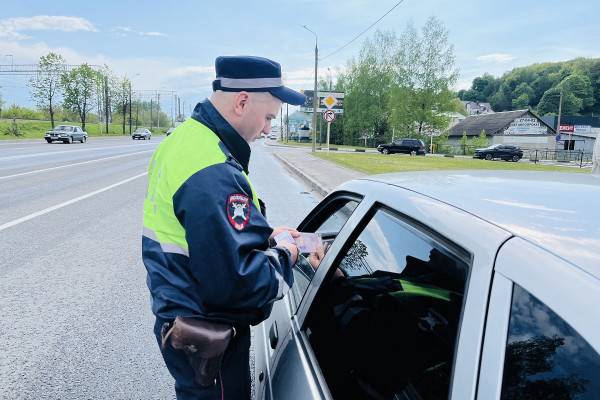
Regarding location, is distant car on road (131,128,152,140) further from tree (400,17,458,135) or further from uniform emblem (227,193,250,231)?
uniform emblem (227,193,250,231)

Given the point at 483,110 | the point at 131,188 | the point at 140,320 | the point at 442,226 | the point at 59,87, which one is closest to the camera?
the point at 442,226

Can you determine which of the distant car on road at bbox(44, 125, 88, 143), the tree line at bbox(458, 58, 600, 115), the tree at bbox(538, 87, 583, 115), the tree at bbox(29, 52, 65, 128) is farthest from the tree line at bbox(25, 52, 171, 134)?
the tree at bbox(538, 87, 583, 115)

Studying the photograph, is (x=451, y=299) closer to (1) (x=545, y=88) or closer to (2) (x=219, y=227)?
(2) (x=219, y=227)

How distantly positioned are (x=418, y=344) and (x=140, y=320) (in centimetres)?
326

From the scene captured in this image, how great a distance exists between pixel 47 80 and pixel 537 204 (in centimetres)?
7249

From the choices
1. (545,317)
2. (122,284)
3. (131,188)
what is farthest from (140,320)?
(131,188)

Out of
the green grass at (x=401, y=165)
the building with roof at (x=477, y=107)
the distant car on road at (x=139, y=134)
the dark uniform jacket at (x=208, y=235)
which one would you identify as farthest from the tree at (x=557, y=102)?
the dark uniform jacket at (x=208, y=235)

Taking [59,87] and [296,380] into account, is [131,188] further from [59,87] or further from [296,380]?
[59,87]

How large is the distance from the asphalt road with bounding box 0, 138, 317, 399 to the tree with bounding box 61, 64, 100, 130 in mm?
64890

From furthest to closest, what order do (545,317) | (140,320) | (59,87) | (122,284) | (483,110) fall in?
(483,110)
(59,87)
(122,284)
(140,320)
(545,317)

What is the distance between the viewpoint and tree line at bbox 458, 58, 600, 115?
98250mm

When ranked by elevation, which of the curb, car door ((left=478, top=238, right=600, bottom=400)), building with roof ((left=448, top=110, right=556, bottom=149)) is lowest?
the curb

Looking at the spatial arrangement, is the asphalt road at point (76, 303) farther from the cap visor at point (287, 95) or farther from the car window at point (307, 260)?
the cap visor at point (287, 95)

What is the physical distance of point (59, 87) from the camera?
63.9 m
